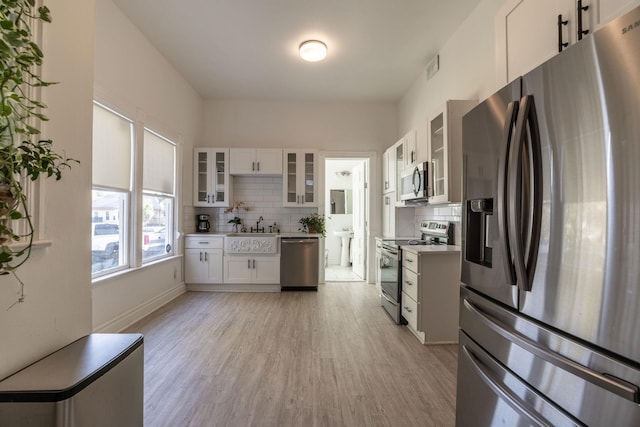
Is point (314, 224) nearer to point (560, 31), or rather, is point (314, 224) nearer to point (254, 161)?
point (254, 161)

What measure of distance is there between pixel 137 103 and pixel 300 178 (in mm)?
2508

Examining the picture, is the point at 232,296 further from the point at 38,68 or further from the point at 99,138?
the point at 38,68

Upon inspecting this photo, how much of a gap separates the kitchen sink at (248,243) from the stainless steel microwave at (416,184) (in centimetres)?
214

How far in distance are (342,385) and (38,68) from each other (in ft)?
7.61

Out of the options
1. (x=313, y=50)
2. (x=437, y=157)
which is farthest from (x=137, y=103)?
(x=437, y=157)

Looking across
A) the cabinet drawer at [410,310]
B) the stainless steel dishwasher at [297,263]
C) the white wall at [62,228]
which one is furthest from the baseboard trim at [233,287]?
the white wall at [62,228]

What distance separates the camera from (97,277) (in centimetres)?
284

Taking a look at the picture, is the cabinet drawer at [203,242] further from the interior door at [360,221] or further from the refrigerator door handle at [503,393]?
the refrigerator door handle at [503,393]

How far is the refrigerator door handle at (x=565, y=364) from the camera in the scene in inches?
28.3

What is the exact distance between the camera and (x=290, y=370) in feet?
7.72

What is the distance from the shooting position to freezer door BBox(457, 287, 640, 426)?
0.74m

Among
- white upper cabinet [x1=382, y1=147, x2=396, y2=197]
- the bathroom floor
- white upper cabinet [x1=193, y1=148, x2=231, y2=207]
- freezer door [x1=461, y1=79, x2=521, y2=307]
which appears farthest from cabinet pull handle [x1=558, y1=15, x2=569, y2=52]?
the bathroom floor

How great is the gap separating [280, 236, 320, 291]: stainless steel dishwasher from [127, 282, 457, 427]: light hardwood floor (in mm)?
936

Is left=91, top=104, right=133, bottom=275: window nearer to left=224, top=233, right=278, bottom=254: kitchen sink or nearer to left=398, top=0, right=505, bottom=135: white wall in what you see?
left=224, top=233, right=278, bottom=254: kitchen sink
